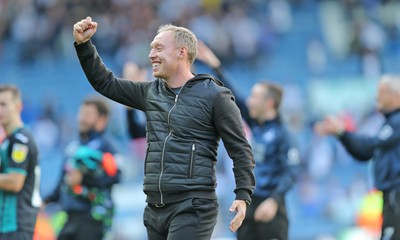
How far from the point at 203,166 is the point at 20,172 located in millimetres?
2250

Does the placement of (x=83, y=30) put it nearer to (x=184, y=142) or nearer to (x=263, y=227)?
(x=184, y=142)

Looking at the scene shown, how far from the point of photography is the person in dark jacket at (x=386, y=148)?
951cm

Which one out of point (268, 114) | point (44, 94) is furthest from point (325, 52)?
point (268, 114)

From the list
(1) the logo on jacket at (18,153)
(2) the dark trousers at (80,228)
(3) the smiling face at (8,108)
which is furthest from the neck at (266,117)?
(1) the logo on jacket at (18,153)

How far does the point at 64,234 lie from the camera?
33.8ft

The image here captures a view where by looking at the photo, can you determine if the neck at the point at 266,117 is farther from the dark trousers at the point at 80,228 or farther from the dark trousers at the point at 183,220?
the dark trousers at the point at 183,220

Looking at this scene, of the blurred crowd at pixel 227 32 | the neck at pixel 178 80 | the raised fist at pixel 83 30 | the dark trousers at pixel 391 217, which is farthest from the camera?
the blurred crowd at pixel 227 32

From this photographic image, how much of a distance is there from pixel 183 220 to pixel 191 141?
0.54 meters

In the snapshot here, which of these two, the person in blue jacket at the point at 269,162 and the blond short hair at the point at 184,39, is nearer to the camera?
the blond short hair at the point at 184,39

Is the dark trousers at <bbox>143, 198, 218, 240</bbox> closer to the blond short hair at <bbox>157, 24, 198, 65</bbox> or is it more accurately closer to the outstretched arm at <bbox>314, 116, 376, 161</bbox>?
the blond short hair at <bbox>157, 24, 198, 65</bbox>

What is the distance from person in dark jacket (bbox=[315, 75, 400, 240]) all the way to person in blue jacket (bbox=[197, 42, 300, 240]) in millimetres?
646

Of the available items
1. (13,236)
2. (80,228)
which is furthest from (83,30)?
(80,228)

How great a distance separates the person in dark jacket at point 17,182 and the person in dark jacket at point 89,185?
5.37 ft

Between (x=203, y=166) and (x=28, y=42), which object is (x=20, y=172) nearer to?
(x=203, y=166)
